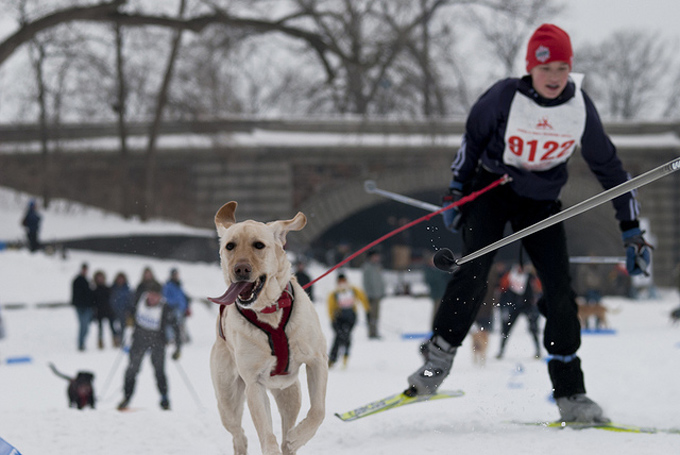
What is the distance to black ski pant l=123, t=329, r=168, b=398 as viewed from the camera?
795 centimetres

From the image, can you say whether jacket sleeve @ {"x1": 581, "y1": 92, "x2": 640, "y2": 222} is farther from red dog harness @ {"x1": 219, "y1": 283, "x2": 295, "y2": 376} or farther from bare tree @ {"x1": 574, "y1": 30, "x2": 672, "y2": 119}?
bare tree @ {"x1": 574, "y1": 30, "x2": 672, "y2": 119}

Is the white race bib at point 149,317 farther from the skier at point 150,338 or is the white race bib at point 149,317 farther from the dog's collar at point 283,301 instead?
the dog's collar at point 283,301

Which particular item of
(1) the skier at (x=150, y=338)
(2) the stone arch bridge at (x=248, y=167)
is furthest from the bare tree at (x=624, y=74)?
(1) the skier at (x=150, y=338)

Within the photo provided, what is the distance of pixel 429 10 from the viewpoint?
1834 cm

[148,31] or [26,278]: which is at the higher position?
[148,31]

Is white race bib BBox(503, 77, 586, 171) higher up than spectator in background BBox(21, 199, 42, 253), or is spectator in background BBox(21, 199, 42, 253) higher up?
spectator in background BBox(21, 199, 42, 253)

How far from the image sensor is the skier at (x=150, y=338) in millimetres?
7961

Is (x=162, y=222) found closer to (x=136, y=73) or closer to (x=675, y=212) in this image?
(x=136, y=73)

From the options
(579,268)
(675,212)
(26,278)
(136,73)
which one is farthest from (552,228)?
(675,212)

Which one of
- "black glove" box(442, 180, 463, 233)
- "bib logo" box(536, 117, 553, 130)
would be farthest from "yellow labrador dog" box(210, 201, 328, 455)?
"bib logo" box(536, 117, 553, 130)

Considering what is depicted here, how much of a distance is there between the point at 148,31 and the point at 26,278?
571 cm

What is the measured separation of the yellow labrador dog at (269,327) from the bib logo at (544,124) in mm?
1318

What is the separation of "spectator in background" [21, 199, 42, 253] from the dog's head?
1584 cm

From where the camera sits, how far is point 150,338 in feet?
26.9
